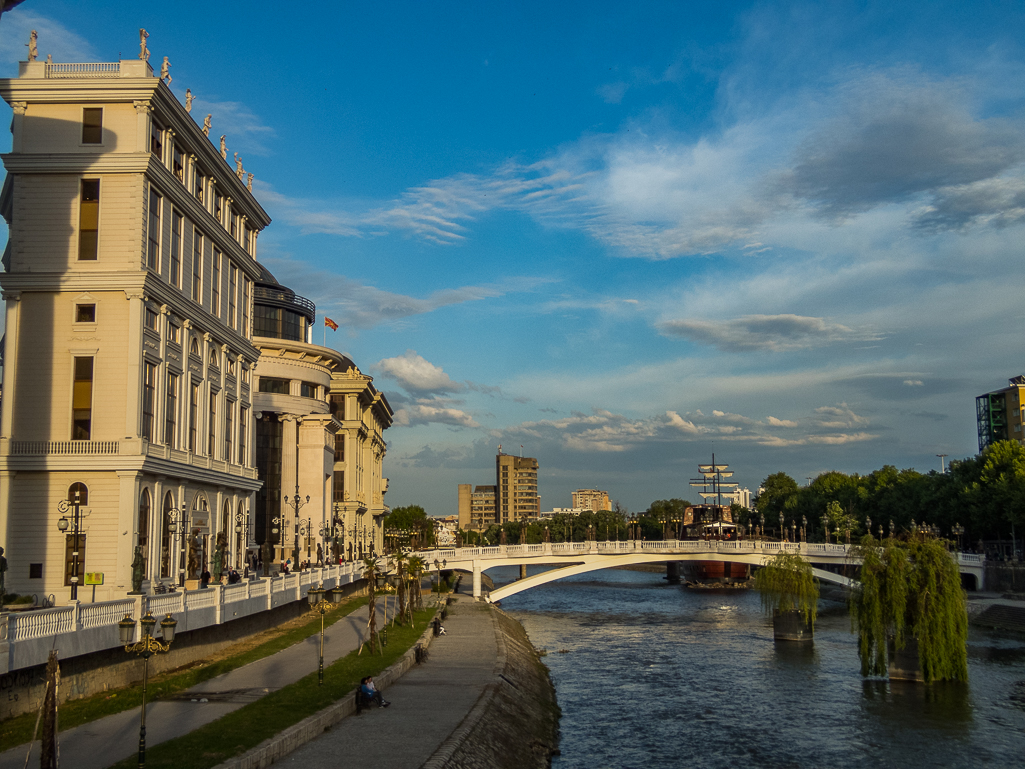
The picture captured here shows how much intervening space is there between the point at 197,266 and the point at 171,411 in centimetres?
955

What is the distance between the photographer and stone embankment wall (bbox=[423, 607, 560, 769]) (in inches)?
998

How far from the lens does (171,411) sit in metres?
48.9

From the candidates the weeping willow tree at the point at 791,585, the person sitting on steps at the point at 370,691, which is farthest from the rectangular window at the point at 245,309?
the weeping willow tree at the point at 791,585

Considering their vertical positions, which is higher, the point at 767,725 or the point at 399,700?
the point at 399,700

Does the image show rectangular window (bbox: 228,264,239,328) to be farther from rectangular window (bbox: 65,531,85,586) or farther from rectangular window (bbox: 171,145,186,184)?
rectangular window (bbox: 65,531,85,586)

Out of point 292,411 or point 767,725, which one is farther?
point 292,411

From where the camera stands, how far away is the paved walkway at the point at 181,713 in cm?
2133

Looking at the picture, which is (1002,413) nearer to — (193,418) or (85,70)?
(193,418)

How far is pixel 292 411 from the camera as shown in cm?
8962

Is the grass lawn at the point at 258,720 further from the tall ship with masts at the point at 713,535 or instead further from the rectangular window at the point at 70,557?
the tall ship with masts at the point at 713,535

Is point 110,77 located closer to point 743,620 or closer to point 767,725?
point 767,725

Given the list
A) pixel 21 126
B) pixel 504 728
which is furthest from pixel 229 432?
pixel 504 728

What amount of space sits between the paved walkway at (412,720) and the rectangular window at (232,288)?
27.1 m

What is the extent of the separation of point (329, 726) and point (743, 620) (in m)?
64.0
